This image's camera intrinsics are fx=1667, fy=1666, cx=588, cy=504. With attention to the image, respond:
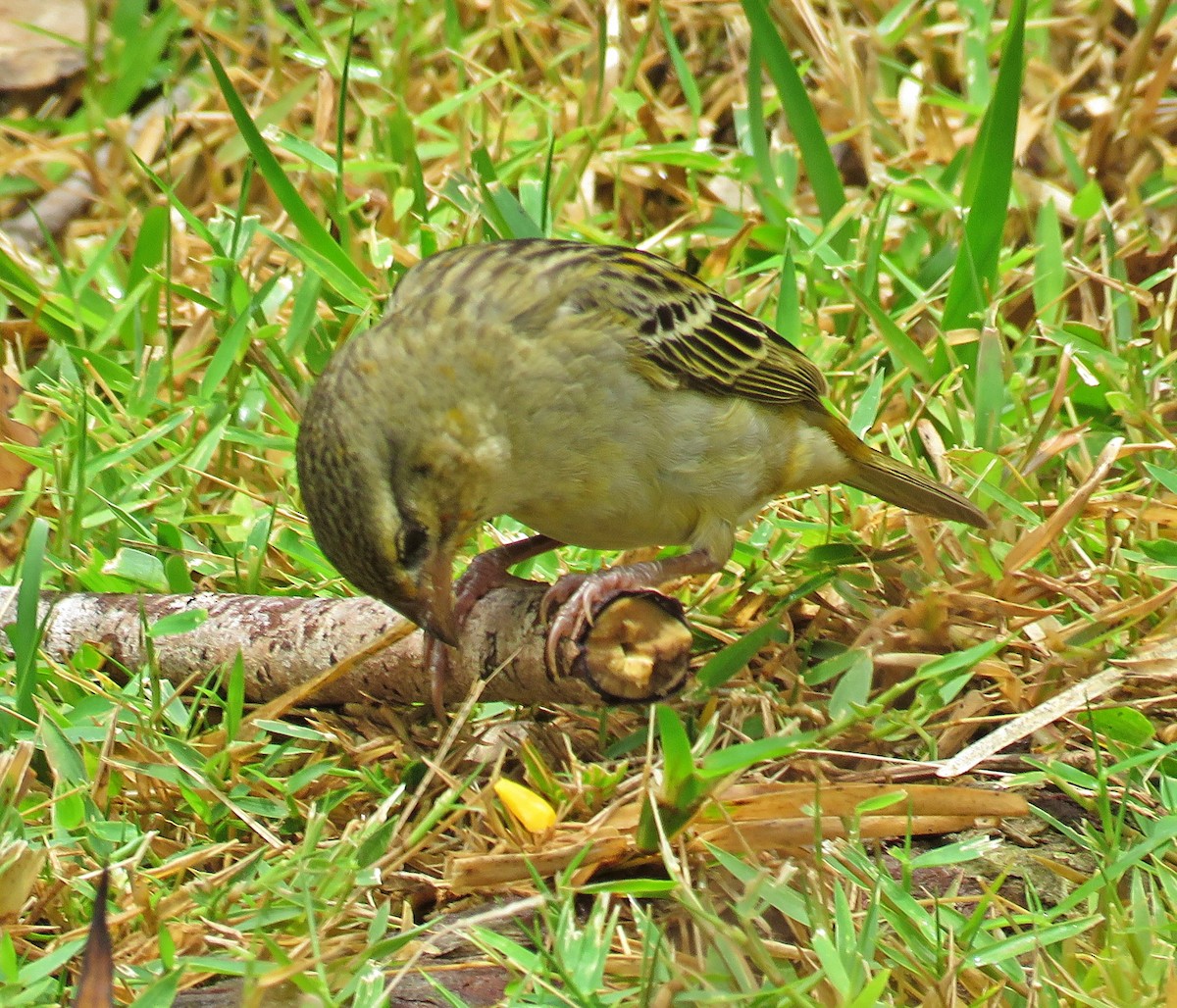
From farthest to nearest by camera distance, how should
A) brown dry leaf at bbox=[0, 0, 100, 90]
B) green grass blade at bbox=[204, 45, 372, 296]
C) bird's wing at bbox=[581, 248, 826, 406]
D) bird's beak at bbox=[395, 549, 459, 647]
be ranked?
1. brown dry leaf at bbox=[0, 0, 100, 90]
2. green grass blade at bbox=[204, 45, 372, 296]
3. bird's wing at bbox=[581, 248, 826, 406]
4. bird's beak at bbox=[395, 549, 459, 647]

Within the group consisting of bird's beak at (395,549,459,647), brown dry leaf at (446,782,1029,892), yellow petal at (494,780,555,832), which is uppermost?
bird's beak at (395,549,459,647)

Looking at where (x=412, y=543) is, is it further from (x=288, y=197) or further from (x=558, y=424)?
(x=288, y=197)

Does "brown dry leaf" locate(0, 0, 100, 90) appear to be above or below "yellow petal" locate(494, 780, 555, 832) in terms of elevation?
above

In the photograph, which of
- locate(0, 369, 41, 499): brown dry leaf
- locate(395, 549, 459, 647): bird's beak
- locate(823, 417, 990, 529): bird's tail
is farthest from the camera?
locate(0, 369, 41, 499): brown dry leaf

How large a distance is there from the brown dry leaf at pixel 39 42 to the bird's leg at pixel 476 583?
11.6ft

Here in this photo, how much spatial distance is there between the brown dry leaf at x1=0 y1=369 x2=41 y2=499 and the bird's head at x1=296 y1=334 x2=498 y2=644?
1390mm

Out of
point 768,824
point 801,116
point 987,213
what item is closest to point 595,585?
point 768,824

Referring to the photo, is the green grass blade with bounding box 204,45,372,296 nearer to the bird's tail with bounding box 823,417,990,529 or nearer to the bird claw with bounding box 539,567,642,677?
the bird's tail with bounding box 823,417,990,529

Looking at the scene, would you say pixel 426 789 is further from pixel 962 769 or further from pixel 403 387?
pixel 962 769

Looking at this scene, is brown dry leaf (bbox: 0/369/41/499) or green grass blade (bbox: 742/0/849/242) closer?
brown dry leaf (bbox: 0/369/41/499)

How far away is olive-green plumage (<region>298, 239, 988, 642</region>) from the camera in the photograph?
3.48 m

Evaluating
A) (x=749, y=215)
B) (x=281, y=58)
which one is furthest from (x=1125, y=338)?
(x=281, y=58)

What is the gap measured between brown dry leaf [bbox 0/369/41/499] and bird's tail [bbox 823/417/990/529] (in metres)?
2.26

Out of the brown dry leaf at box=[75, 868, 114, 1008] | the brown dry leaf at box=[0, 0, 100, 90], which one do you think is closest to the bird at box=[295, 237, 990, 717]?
the brown dry leaf at box=[75, 868, 114, 1008]
